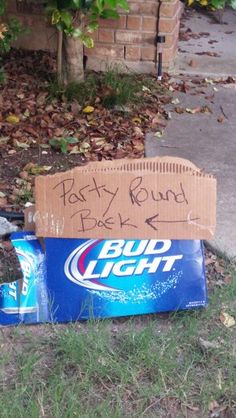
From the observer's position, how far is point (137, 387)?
8.73ft

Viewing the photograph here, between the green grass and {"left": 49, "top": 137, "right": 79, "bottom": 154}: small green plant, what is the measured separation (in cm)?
177

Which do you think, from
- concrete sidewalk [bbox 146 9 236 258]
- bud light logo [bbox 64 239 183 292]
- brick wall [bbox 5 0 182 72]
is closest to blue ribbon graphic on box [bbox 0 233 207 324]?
bud light logo [bbox 64 239 183 292]

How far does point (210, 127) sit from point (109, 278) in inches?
98.5

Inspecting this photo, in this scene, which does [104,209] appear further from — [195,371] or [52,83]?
[52,83]

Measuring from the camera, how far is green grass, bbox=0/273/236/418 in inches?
102

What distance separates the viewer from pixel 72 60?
5355 millimetres

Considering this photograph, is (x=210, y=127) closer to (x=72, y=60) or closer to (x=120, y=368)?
(x=72, y=60)

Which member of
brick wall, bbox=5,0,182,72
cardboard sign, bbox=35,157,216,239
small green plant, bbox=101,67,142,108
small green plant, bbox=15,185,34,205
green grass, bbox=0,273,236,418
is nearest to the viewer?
green grass, bbox=0,273,236,418

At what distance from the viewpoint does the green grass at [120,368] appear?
2.60 meters

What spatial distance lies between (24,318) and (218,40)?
5.32 metres

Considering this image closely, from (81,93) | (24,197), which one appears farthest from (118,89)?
(24,197)

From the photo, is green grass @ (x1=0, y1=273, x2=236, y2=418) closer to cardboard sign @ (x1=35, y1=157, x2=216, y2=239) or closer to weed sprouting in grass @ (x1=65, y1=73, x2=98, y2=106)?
cardboard sign @ (x1=35, y1=157, x2=216, y2=239)

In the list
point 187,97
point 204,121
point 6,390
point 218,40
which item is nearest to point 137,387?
point 6,390

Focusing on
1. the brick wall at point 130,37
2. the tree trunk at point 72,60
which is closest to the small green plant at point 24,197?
the tree trunk at point 72,60
